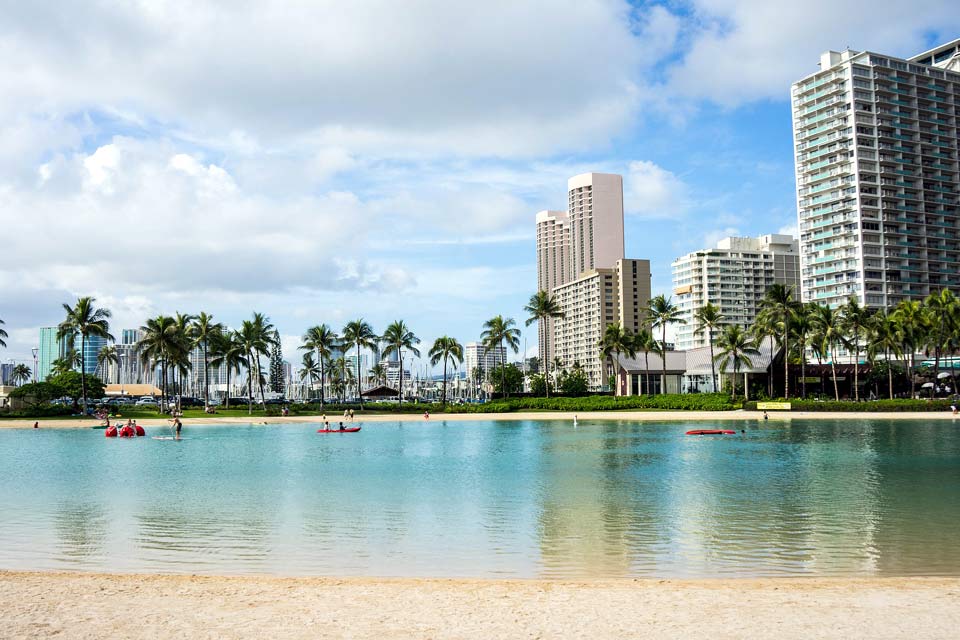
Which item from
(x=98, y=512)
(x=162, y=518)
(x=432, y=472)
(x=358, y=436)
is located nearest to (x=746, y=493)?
(x=432, y=472)

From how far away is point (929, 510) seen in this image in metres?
23.1

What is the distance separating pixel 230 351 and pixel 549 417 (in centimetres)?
4529

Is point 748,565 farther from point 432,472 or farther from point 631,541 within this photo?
point 432,472

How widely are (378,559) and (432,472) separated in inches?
766

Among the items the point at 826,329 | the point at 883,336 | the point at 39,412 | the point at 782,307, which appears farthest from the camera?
the point at 826,329

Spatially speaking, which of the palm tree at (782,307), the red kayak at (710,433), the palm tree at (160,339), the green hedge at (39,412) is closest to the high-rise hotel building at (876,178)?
the palm tree at (782,307)

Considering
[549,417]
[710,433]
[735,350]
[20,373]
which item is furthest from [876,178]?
[20,373]

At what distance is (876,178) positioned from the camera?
491ft

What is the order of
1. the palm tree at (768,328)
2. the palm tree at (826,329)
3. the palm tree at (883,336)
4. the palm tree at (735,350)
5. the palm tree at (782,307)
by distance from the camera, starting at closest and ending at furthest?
1. the palm tree at (735,350)
2. the palm tree at (883,336)
3. the palm tree at (782,307)
4. the palm tree at (768,328)
5. the palm tree at (826,329)

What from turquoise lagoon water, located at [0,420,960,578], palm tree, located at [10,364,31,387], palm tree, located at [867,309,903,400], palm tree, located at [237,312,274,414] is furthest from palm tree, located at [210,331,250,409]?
palm tree, located at [10,364,31,387]

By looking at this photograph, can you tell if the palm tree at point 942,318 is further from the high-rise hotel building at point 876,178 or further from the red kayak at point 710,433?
the red kayak at point 710,433

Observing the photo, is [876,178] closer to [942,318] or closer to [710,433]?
[942,318]

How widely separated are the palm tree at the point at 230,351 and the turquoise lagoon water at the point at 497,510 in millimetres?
53261

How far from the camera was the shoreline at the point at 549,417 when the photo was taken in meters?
77.8
